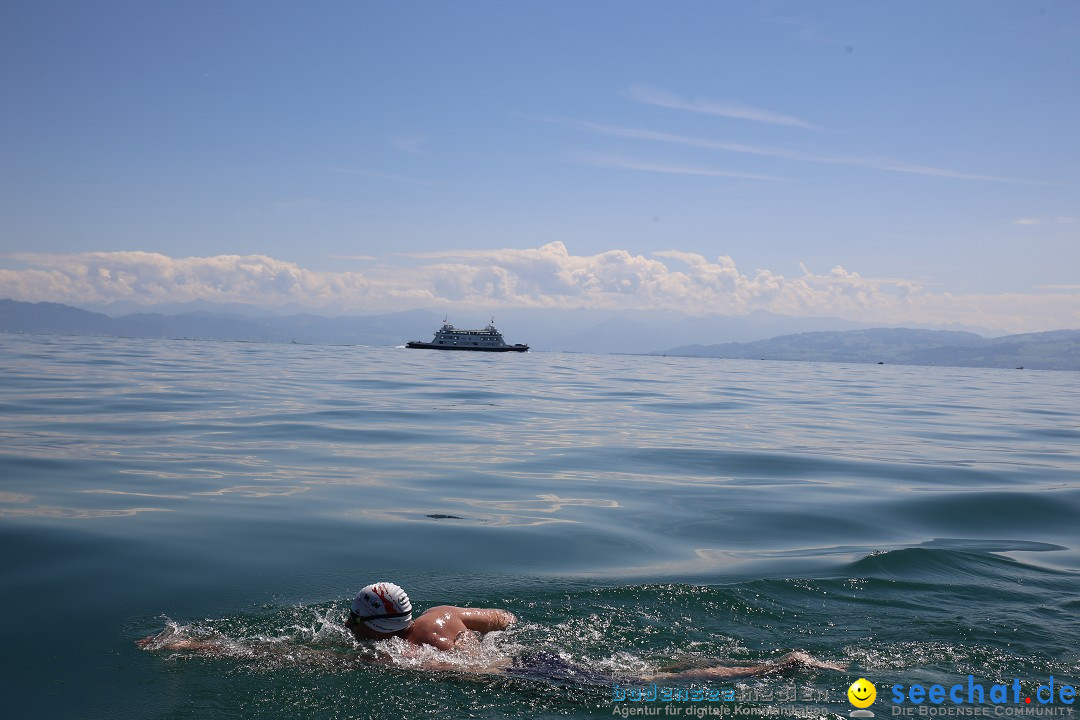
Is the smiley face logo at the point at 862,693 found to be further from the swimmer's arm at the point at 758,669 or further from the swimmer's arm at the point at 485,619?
the swimmer's arm at the point at 485,619

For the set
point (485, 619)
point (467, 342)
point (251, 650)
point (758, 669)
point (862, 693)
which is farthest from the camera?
point (467, 342)

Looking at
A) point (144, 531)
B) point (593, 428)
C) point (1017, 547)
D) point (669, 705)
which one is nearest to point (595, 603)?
point (669, 705)

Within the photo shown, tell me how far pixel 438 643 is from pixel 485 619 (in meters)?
0.70

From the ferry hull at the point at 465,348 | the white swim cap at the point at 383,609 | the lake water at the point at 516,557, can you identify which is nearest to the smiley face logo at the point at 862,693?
the lake water at the point at 516,557

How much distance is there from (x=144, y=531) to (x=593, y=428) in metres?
15.8

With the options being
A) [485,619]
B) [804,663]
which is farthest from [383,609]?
[804,663]

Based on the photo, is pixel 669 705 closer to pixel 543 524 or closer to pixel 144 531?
pixel 543 524

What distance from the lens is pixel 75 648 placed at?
6.99 m

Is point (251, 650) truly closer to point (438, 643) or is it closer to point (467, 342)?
point (438, 643)

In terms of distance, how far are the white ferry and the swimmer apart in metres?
141

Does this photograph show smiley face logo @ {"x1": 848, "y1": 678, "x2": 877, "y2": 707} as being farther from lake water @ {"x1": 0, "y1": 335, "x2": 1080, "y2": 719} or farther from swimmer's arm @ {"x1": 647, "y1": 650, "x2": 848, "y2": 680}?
swimmer's arm @ {"x1": 647, "y1": 650, "x2": 848, "y2": 680}

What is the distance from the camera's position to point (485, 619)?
7.85 metres

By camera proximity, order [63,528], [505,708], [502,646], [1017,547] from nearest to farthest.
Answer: [505,708] < [502,646] < [63,528] < [1017,547]

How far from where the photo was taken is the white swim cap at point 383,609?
7297 millimetres
